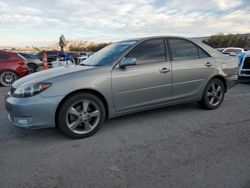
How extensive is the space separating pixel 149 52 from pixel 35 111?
2.16 m

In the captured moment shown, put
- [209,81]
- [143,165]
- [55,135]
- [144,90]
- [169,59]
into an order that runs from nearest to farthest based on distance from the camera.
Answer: [143,165] → [55,135] → [144,90] → [169,59] → [209,81]

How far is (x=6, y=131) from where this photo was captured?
4176 mm

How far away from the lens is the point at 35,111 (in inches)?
136

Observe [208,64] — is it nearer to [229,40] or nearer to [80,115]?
[80,115]

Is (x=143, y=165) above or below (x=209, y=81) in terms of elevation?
below

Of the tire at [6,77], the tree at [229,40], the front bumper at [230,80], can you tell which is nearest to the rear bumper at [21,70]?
the tire at [6,77]

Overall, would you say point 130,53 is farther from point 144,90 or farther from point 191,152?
point 191,152

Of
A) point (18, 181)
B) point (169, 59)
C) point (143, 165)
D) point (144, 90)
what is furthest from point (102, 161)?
point (169, 59)

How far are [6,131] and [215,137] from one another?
11.1 feet

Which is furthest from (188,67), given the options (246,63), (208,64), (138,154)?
(246,63)

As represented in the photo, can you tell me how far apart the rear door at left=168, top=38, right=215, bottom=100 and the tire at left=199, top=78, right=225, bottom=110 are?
238mm

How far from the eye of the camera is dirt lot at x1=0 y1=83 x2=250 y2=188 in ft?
8.69

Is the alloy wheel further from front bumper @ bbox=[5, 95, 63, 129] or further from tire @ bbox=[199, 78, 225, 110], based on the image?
tire @ bbox=[199, 78, 225, 110]

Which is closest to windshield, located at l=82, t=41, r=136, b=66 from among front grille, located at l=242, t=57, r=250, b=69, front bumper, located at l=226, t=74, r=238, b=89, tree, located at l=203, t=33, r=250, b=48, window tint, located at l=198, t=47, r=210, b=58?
window tint, located at l=198, t=47, r=210, b=58
